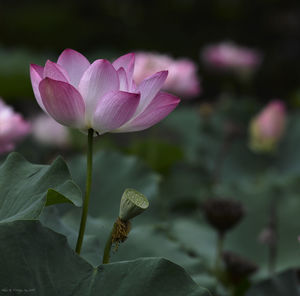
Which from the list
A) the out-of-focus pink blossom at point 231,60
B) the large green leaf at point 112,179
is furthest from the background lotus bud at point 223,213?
the out-of-focus pink blossom at point 231,60

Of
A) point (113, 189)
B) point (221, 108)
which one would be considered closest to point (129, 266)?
point (113, 189)

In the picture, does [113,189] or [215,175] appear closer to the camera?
[113,189]

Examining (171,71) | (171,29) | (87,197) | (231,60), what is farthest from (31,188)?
(171,29)

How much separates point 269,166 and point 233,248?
81 cm

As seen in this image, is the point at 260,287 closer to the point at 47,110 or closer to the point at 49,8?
the point at 47,110

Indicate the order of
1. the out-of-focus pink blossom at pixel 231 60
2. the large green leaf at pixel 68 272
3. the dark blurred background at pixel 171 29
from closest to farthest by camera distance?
the large green leaf at pixel 68 272 → the out-of-focus pink blossom at pixel 231 60 → the dark blurred background at pixel 171 29

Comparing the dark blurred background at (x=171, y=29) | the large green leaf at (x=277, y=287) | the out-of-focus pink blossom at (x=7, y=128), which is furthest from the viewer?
the dark blurred background at (x=171, y=29)

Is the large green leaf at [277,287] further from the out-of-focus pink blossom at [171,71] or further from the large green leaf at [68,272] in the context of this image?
the out-of-focus pink blossom at [171,71]

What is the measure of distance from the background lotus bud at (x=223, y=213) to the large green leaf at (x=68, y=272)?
0.37 meters

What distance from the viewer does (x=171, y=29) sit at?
220 inches

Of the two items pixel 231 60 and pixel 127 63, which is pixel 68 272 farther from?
pixel 231 60

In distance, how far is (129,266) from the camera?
0.53 m

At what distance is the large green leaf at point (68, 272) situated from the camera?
520 millimetres

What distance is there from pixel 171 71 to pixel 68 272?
3.53ft
